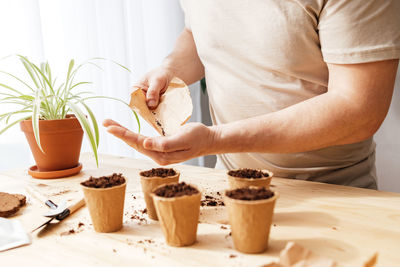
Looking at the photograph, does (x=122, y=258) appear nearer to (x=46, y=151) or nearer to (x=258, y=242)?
(x=258, y=242)

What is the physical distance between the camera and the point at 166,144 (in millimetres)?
966

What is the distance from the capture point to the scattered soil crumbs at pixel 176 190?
0.75 m

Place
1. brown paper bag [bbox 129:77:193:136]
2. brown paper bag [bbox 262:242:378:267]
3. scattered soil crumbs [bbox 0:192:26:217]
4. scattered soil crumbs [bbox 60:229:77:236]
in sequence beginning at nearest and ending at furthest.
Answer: brown paper bag [bbox 262:242:378:267]
scattered soil crumbs [bbox 60:229:77:236]
scattered soil crumbs [bbox 0:192:26:217]
brown paper bag [bbox 129:77:193:136]

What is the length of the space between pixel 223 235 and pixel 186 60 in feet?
3.28

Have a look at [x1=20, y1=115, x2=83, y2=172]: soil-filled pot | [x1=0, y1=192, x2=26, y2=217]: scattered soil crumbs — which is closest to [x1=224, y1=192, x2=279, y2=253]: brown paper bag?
[x1=0, y1=192, x2=26, y2=217]: scattered soil crumbs

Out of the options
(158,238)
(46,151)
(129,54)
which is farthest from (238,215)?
(129,54)

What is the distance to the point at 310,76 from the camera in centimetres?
120

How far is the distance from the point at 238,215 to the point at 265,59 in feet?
2.25

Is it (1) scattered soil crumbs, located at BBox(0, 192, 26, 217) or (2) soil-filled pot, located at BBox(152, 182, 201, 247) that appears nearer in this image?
(2) soil-filled pot, located at BBox(152, 182, 201, 247)

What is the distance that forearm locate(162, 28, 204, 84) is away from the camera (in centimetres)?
158

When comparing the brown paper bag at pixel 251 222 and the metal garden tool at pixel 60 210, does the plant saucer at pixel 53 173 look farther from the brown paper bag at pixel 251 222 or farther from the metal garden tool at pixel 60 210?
the brown paper bag at pixel 251 222

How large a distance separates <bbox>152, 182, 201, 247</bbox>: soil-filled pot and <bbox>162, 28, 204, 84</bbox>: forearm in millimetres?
902

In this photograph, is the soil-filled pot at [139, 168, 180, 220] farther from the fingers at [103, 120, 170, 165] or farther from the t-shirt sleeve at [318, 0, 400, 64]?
the t-shirt sleeve at [318, 0, 400, 64]

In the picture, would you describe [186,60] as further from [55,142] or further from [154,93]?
[55,142]
